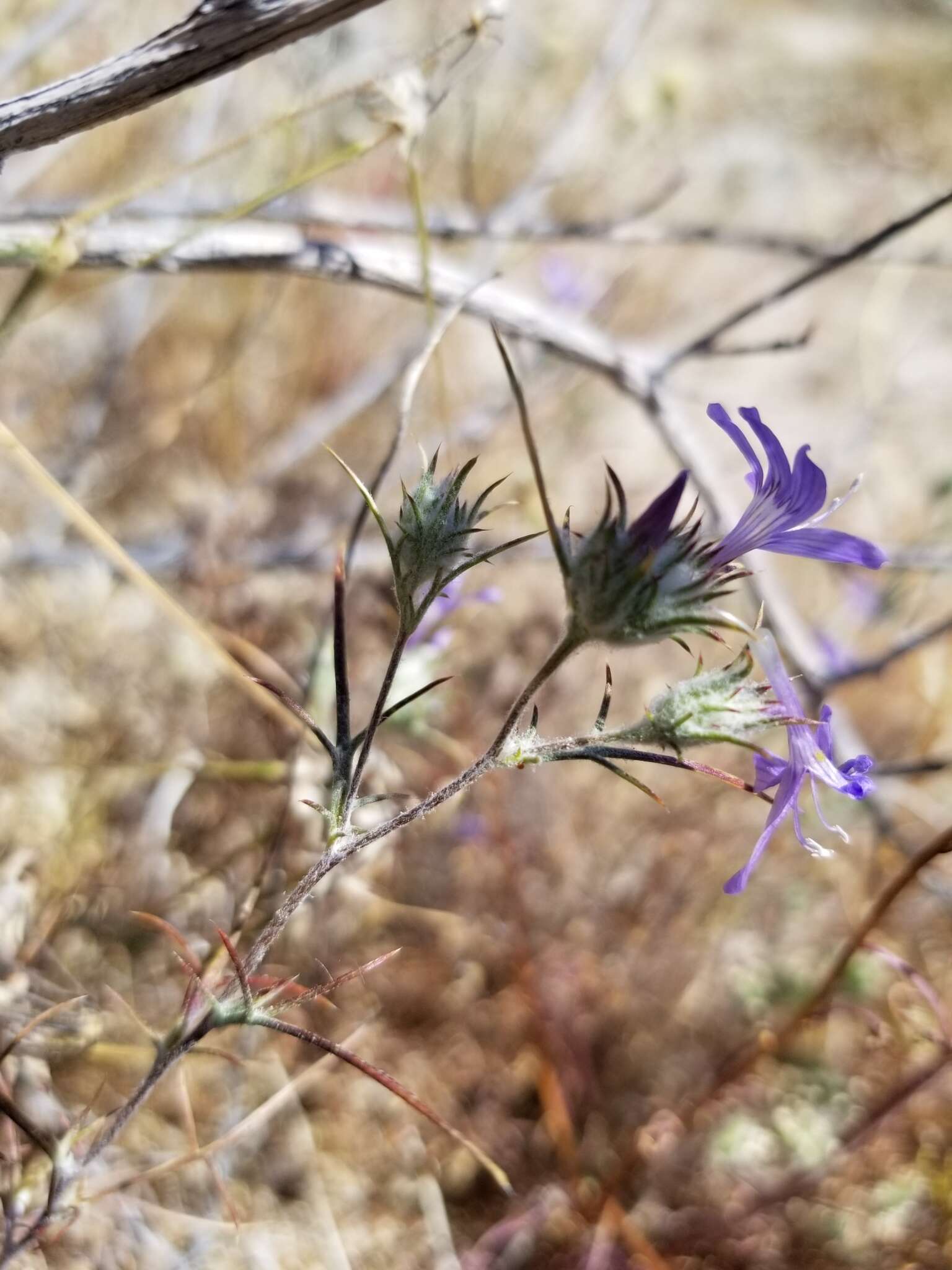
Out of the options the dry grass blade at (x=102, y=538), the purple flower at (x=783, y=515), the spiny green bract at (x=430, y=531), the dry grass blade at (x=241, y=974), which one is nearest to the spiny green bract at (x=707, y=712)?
the purple flower at (x=783, y=515)

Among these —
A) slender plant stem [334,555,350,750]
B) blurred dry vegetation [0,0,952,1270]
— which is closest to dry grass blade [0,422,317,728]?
blurred dry vegetation [0,0,952,1270]

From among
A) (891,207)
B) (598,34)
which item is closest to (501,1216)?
(891,207)

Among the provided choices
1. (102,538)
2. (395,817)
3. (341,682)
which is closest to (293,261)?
(102,538)

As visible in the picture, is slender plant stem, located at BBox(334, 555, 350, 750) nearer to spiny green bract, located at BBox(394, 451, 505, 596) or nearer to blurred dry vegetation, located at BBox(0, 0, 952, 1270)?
spiny green bract, located at BBox(394, 451, 505, 596)

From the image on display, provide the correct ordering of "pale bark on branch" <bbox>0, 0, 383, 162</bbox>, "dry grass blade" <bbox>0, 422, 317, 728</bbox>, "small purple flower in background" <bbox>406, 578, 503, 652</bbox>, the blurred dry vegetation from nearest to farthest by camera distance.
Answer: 1. "pale bark on branch" <bbox>0, 0, 383, 162</bbox>
2. "dry grass blade" <bbox>0, 422, 317, 728</bbox>
3. "small purple flower in background" <bbox>406, 578, 503, 652</bbox>
4. the blurred dry vegetation

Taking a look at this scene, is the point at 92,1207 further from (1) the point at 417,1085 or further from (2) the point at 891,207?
(2) the point at 891,207

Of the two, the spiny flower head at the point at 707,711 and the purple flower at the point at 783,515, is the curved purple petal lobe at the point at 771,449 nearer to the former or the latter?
the purple flower at the point at 783,515
